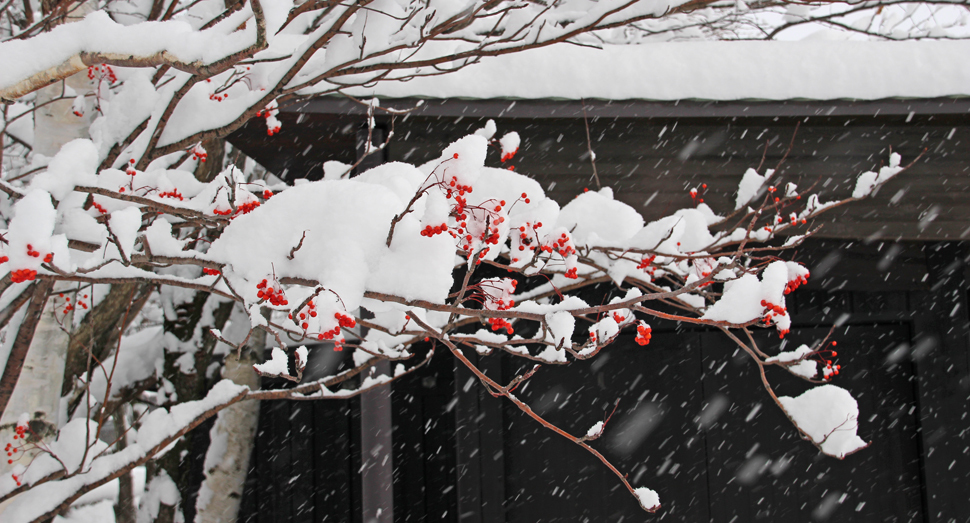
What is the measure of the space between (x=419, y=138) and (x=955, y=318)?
9.96 feet

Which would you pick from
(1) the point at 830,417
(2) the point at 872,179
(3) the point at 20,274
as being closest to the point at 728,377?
(1) the point at 830,417

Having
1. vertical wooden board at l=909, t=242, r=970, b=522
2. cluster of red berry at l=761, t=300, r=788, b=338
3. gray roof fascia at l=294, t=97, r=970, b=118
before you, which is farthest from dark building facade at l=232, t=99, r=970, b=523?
cluster of red berry at l=761, t=300, r=788, b=338

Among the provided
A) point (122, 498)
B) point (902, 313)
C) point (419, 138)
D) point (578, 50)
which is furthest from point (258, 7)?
point (902, 313)

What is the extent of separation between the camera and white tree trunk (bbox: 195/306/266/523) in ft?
10.1

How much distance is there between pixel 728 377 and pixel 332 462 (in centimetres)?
257

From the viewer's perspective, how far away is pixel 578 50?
8.69 ft

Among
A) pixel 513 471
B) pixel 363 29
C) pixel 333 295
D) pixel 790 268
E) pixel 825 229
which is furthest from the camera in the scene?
pixel 513 471

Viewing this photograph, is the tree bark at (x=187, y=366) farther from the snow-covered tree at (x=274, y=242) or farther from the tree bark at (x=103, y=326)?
the tree bark at (x=103, y=326)

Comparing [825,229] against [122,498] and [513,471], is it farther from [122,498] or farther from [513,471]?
[122,498]

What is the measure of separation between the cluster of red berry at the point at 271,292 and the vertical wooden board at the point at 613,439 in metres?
2.16

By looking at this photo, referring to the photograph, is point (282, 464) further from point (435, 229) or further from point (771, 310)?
point (771, 310)

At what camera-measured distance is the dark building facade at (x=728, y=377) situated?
2.81 meters

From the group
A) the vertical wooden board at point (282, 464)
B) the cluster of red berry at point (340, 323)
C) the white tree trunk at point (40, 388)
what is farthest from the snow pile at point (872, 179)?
the vertical wooden board at point (282, 464)

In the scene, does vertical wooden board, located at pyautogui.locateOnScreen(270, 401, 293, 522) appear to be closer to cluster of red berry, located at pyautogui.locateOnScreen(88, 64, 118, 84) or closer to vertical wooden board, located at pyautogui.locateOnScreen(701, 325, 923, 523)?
cluster of red berry, located at pyautogui.locateOnScreen(88, 64, 118, 84)
